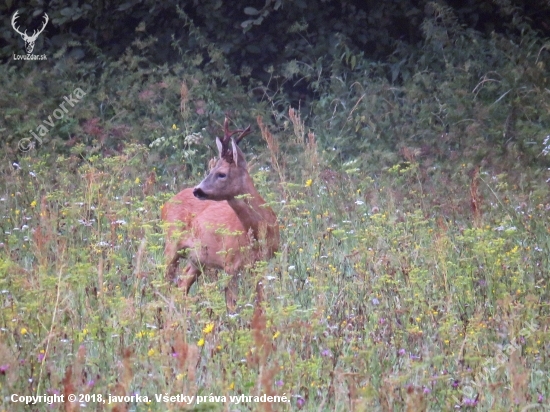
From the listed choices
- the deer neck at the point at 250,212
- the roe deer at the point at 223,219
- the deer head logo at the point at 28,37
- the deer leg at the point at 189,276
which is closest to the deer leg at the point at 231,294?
the roe deer at the point at 223,219

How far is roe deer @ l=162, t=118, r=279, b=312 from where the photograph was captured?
580 centimetres

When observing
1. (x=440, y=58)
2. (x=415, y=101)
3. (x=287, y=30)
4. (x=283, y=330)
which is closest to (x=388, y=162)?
(x=415, y=101)

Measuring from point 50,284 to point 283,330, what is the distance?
928 mm

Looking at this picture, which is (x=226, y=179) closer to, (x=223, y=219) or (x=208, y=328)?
(x=223, y=219)

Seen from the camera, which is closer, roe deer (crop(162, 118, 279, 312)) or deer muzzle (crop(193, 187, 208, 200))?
roe deer (crop(162, 118, 279, 312))

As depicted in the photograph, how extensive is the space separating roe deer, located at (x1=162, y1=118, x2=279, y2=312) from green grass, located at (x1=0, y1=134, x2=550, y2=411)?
19cm

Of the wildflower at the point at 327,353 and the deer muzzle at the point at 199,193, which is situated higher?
the deer muzzle at the point at 199,193

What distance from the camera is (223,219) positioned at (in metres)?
6.33

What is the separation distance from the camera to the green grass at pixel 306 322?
3.46 meters

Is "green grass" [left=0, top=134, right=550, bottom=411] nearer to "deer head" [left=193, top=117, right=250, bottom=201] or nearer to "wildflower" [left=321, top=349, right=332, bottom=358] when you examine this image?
"wildflower" [left=321, top=349, right=332, bottom=358]

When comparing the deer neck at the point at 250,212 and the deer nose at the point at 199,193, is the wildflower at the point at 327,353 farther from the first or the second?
the deer nose at the point at 199,193

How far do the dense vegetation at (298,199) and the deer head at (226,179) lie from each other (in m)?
0.26

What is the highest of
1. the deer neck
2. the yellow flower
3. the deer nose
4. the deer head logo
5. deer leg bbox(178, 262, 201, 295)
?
the deer head logo

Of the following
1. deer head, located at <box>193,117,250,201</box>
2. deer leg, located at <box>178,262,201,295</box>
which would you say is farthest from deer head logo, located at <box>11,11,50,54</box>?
deer leg, located at <box>178,262,201,295</box>
